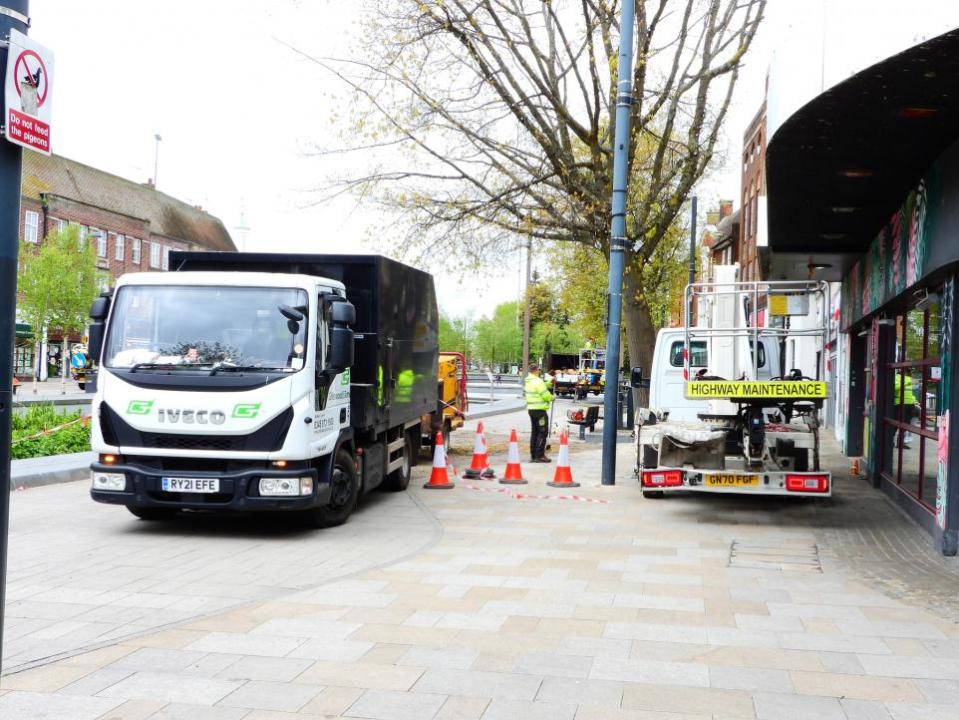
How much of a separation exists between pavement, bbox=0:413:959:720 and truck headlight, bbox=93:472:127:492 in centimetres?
49

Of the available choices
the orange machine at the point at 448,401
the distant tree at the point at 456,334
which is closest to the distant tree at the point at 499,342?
the distant tree at the point at 456,334

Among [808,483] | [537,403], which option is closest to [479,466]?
[537,403]

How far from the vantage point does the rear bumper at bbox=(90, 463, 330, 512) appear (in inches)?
349

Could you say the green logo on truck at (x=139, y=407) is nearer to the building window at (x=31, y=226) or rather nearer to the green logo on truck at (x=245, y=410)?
the green logo on truck at (x=245, y=410)

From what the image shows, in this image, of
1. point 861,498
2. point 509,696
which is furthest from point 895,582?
point 861,498

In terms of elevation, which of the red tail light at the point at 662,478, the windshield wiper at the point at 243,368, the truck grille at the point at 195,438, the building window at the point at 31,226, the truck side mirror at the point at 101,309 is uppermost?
the building window at the point at 31,226

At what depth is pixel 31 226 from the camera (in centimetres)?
5181

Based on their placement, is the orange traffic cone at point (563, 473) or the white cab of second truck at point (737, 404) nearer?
the white cab of second truck at point (737, 404)

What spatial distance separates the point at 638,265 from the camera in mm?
20078

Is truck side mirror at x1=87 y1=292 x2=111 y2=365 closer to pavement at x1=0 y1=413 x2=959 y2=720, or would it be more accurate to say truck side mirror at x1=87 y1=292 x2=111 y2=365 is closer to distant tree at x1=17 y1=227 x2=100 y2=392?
pavement at x1=0 y1=413 x2=959 y2=720

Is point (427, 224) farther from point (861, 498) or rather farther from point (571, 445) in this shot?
point (861, 498)

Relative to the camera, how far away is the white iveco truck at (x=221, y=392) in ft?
29.0

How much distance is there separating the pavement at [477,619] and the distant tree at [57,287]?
3679 centimetres

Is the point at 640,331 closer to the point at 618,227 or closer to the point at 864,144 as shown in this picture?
the point at 618,227
